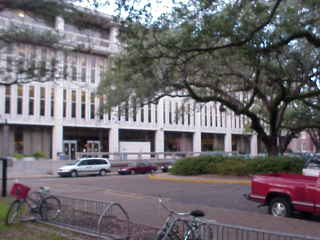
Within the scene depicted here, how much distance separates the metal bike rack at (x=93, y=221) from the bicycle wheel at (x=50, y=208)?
13 cm

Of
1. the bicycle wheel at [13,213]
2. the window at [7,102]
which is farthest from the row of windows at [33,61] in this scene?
the window at [7,102]

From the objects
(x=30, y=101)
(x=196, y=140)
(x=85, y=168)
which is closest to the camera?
(x=85, y=168)

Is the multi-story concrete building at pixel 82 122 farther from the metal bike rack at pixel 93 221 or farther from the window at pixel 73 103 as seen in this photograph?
the metal bike rack at pixel 93 221

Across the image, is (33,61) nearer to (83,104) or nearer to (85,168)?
(85,168)

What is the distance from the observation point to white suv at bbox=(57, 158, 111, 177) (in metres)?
36.2

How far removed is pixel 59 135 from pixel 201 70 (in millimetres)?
32834

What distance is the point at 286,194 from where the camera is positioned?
1165cm

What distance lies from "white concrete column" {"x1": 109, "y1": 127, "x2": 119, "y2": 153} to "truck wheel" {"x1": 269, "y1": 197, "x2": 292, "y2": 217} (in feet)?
153

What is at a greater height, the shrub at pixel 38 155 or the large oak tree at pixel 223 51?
the large oak tree at pixel 223 51

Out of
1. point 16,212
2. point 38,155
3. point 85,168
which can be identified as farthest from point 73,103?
point 16,212

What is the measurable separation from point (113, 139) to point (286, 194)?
155 feet

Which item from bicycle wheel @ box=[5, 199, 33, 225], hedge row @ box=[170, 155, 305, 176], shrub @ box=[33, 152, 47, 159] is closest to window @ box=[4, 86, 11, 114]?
shrub @ box=[33, 152, 47, 159]

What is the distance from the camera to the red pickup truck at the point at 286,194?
36.1ft

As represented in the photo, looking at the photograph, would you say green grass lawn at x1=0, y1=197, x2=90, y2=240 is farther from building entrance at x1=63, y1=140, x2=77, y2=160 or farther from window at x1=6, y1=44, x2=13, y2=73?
building entrance at x1=63, y1=140, x2=77, y2=160
